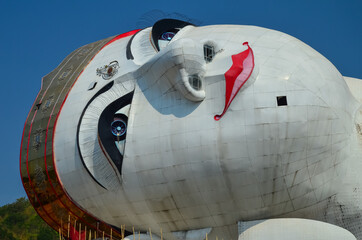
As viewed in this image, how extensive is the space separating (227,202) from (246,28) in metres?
7.42

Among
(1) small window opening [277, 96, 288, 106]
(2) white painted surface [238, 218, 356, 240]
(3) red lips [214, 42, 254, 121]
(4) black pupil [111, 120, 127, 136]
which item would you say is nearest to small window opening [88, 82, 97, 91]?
(4) black pupil [111, 120, 127, 136]

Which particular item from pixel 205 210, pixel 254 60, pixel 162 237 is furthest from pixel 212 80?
pixel 162 237

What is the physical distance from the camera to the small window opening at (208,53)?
2519 cm

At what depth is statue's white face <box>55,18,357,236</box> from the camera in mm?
23312

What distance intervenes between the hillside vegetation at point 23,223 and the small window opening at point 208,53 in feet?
114

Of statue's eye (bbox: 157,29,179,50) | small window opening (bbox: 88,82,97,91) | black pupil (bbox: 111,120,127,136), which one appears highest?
statue's eye (bbox: 157,29,179,50)

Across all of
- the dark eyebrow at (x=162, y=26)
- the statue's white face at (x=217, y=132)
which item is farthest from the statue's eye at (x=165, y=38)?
the statue's white face at (x=217, y=132)

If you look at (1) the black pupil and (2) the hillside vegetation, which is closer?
(1) the black pupil

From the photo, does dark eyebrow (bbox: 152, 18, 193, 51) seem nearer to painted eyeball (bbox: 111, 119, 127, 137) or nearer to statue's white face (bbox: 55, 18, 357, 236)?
statue's white face (bbox: 55, 18, 357, 236)

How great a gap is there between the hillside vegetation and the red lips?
35832 mm

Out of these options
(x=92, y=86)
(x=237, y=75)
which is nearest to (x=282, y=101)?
(x=237, y=75)

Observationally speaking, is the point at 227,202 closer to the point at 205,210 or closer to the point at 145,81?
the point at 205,210

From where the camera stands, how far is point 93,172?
86.5ft

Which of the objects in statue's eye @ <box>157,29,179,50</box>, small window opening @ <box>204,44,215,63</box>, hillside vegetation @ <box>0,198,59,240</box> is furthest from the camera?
hillside vegetation @ <box>0,198,59,240</box>
